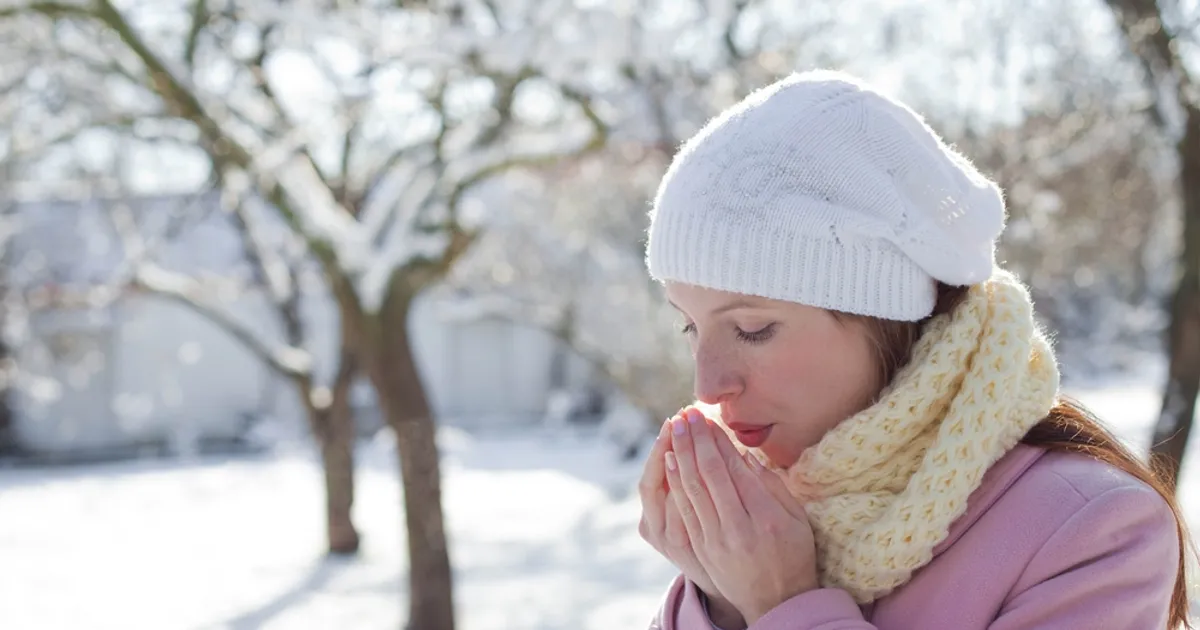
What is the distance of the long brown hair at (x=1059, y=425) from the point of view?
1.08m

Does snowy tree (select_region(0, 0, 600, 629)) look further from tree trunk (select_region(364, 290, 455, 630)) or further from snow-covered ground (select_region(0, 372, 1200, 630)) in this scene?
snow-covered ground (select_region(0, 372, 1200, 630))

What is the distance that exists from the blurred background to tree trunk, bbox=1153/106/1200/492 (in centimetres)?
2

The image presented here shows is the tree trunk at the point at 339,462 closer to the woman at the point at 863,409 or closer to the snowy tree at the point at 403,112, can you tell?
the snowy tree at the point at 403,112

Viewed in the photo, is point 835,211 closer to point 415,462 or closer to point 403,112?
point 415,462

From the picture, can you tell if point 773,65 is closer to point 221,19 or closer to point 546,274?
point 221,19

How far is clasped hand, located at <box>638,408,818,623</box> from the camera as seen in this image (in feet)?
3.40

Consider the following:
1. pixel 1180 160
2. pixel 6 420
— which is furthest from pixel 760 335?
pixel 6 420

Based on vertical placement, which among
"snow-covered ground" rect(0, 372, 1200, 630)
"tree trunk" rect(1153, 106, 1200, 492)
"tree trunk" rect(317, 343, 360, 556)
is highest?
"tree trunk" rect(1153, 106, 1200, 492)

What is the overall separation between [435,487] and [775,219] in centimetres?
477

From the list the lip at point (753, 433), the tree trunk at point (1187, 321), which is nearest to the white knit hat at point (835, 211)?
the lip at point (753, 433)

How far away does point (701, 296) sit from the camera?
1147mm

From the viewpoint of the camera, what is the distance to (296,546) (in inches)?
379

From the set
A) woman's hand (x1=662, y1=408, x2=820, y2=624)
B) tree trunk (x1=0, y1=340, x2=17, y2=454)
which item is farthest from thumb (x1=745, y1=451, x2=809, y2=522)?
tree trunk (x1=0, y1=340, x2=17, y2=454)

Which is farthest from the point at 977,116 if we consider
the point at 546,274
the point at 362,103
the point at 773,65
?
the point at 546,274
